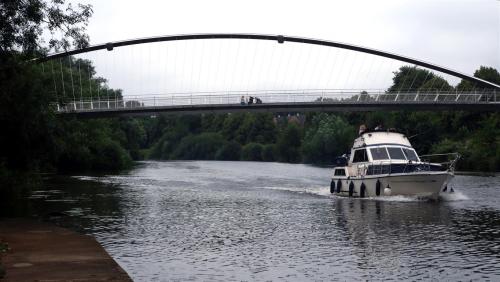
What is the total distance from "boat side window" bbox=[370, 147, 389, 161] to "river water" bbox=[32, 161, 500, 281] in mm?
3148

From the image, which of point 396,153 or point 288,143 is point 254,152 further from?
point 396,153

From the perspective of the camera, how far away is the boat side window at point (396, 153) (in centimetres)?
3806

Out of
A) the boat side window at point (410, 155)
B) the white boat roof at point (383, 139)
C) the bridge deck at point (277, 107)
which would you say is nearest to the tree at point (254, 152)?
the bridge deck at point (277, 107)

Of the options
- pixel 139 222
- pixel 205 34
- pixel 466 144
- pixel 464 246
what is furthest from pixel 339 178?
pixel 466 144

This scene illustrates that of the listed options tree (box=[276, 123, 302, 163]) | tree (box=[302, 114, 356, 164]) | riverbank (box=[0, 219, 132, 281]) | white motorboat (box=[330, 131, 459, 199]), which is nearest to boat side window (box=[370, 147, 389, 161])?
white motorboat (box=[330, 131, 459, 199])

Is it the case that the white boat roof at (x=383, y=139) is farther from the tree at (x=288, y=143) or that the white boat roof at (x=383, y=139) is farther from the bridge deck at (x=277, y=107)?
the tree at (x=288, y=143)

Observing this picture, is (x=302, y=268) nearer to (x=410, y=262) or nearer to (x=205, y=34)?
(x=410, y=262)

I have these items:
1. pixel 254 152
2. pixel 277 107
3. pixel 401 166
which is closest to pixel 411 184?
pixel 401 166

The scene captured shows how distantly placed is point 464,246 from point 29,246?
12865mm

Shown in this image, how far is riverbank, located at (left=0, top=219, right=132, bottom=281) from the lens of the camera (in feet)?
43.1

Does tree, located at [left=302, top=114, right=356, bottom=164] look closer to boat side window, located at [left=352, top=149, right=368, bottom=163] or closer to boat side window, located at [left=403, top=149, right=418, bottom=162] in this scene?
boat side window, located at [left=352, top=149, right=368, bottom=163]

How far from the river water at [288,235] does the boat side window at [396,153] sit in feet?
10.6

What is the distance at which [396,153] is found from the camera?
38281mm

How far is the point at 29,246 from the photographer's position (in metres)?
17.0
